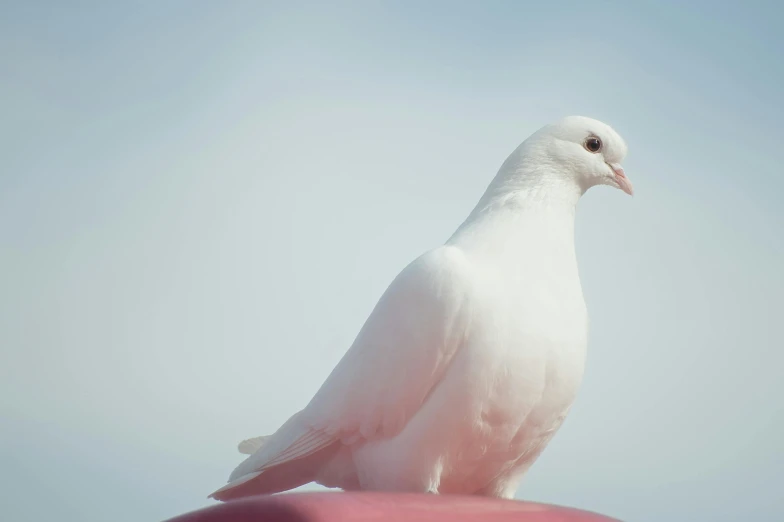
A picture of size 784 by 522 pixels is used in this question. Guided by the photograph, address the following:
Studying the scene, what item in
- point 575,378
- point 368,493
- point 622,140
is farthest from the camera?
point 622,140

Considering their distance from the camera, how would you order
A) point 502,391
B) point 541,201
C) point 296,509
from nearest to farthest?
point 296,509, point 502,391, point 541,201

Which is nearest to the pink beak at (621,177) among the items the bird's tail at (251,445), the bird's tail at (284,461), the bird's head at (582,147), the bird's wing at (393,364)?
the bird's head at (582,147)

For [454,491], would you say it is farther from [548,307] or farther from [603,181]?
[603,181]

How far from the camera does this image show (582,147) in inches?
140

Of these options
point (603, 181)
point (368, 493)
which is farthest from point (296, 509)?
point (603, 181)

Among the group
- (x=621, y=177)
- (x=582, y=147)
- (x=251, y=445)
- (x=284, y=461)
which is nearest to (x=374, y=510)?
(x=284, y=461)

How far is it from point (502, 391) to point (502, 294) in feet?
1.20

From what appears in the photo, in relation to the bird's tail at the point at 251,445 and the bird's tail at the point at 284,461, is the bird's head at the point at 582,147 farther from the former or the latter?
the bird's tail at the point at 251,445

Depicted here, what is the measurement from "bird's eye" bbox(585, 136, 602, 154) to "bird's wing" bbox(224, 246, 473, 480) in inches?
33.8

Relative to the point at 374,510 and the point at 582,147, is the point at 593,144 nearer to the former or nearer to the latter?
the point at 582,147

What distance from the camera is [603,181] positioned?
367 centimetres

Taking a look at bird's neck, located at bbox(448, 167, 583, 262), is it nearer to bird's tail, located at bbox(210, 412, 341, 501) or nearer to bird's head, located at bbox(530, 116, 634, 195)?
bird's head, located at bbox(530, 116, 634, 195)

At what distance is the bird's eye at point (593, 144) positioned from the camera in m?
3.58

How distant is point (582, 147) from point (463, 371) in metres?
1.21
